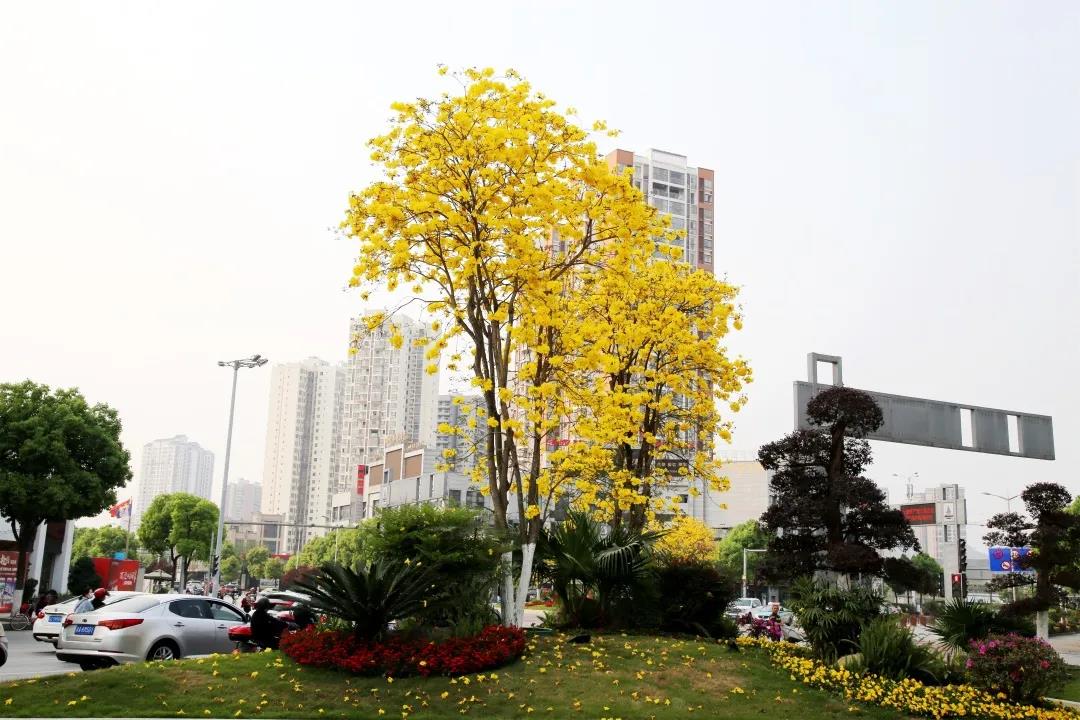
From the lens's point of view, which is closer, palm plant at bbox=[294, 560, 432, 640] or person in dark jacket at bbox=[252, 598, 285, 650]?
palm plant at bbox=[294, 560, 432, 640]

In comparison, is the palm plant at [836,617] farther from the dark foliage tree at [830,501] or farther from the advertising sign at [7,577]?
the advertising sign at [7,577]

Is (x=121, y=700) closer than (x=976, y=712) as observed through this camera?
Yes

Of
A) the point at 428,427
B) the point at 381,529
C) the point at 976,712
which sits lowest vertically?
the point at 976,712

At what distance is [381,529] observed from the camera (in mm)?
14516

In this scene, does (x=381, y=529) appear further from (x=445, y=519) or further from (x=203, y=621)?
(x=203, y=621)

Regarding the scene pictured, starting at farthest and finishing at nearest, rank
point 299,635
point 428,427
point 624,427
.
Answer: point 428,427, point 624,427, point 299,635

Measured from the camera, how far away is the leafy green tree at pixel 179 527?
247ft

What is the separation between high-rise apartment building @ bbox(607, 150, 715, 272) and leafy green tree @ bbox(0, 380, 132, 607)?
8368 centimetres

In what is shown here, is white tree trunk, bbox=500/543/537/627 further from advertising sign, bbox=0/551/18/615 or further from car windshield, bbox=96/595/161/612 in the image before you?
advertising sign, bbox=0/551/18/615

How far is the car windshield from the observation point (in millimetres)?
16016

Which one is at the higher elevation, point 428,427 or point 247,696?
point 428,427

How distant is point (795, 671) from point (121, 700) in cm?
873

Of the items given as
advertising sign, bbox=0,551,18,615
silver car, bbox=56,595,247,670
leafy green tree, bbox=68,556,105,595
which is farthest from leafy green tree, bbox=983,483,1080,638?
leafy green tree, bbox=68,556,105,595

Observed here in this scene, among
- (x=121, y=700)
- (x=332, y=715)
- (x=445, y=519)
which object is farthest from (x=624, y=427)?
(x=121, y=700)
